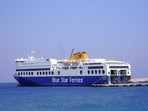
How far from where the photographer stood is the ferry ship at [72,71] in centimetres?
7019

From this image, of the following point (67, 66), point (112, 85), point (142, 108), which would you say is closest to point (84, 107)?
point (142, 108)

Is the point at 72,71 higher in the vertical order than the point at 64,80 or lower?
higher

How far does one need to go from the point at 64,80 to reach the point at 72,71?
208cm

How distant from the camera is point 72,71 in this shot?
72500 mm

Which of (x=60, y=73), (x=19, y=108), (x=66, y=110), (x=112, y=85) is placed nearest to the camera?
(x=66, y=110)

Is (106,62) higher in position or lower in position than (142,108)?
higher

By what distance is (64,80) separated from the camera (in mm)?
73188

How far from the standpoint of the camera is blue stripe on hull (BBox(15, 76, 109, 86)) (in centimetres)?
7031

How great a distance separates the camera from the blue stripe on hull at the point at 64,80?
70.3m

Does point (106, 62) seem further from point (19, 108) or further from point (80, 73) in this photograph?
point (19, 108)

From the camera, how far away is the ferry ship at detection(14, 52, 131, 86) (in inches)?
2763

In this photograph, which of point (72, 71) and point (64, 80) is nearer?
point (72, 71)

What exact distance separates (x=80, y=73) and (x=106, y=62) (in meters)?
4.43

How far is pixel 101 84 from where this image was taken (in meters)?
69.9
